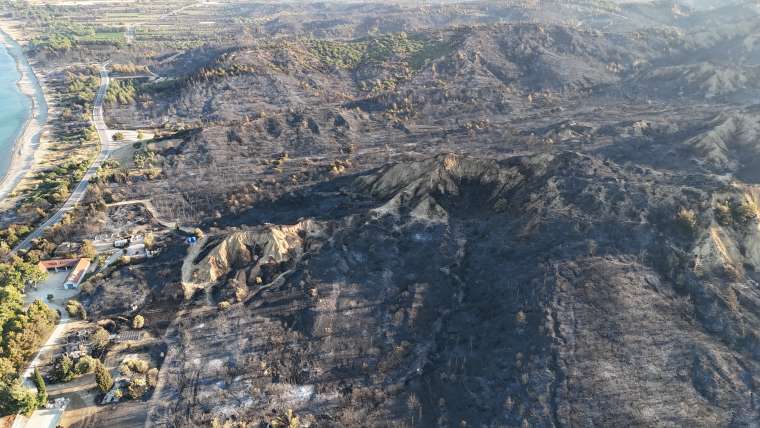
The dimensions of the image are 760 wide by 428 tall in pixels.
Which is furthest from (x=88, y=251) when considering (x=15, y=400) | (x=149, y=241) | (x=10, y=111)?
(x=10, y=111)

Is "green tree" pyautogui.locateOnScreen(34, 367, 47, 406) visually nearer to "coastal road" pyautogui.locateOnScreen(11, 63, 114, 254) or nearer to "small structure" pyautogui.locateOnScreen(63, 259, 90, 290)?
"small structure" pyautogui.locateOnScreen(63, 259, 90, 290)

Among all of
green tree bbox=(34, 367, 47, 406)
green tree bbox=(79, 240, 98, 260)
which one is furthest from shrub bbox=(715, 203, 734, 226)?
green tree bbox=(79, 240, 98, 260)

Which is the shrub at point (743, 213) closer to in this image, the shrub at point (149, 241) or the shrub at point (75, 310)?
the shrub at point (149, 241)

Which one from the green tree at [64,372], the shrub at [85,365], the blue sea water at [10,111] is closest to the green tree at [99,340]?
the shrub at [85,365]

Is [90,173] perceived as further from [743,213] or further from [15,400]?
[743,213]

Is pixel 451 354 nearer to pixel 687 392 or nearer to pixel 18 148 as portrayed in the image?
pixel 687 392

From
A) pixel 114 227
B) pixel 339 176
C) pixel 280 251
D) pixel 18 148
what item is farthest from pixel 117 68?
pixel 280 251
